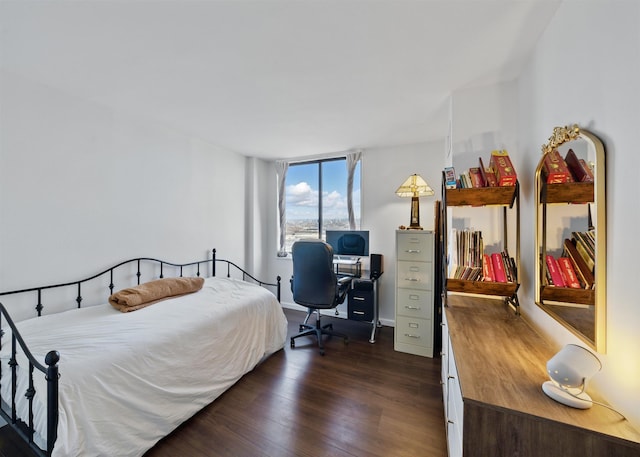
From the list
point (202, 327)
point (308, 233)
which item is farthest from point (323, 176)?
point (202, 327)

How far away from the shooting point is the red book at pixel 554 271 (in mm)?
1120

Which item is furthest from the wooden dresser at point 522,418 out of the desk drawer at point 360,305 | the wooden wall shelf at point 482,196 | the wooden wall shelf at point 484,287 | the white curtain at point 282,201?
the white curtain at point 282,201

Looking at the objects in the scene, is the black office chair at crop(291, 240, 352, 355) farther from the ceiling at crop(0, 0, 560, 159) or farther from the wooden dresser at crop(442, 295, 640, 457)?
the wooden dresser at crop(442, 295, 640, 457)

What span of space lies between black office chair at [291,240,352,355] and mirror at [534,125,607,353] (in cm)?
168

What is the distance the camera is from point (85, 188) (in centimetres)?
215

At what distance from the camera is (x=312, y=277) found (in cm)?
270

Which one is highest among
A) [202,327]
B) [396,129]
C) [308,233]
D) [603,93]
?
[396,129]

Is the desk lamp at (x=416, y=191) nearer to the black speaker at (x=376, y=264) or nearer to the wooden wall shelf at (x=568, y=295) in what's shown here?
the black speaker at (x=376, y=264)

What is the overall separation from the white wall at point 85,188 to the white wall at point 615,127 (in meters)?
3.26

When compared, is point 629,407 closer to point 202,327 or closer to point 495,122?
point 495,122

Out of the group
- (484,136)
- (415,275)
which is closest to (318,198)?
(415,275)

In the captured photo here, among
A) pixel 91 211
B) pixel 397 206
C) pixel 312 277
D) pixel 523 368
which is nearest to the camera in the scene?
pixel 523 368

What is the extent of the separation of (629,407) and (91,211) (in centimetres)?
332

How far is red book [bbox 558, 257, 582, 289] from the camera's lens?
102cm
